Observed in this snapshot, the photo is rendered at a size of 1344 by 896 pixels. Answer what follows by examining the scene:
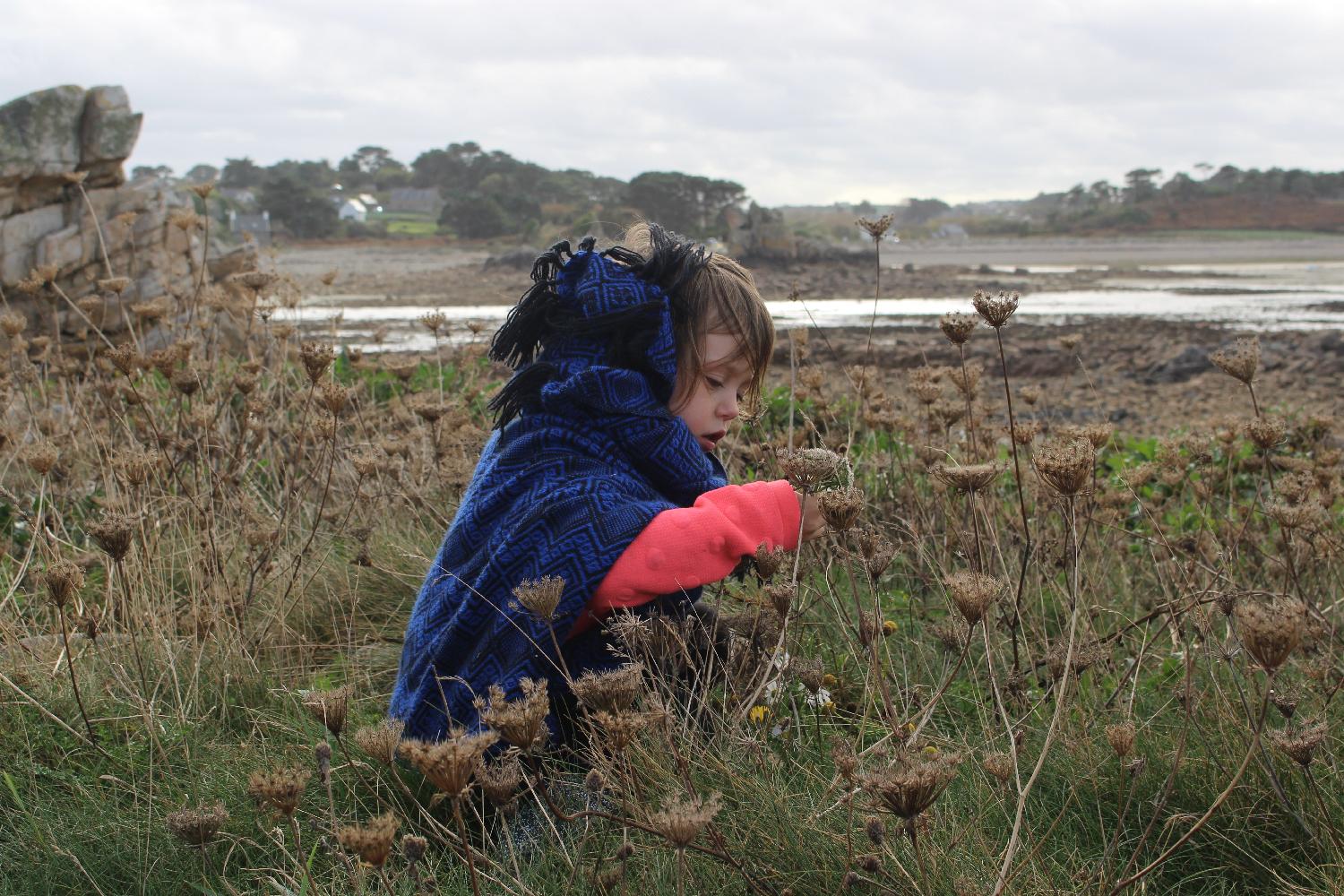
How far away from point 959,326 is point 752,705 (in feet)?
3.32

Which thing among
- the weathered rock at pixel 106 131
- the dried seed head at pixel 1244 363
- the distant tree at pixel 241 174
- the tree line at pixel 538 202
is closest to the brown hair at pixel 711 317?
the dried seed head at pixel 1244 363

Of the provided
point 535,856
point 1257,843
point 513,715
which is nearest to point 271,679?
point 535,856

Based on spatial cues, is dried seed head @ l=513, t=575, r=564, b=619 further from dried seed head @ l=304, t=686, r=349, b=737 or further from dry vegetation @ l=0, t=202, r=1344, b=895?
dried seed head @ l=304, t=686, r=349, b=737

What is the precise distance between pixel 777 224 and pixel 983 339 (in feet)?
53.2

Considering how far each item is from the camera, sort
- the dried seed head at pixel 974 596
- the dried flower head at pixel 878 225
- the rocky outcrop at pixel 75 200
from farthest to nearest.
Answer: the rocky outcrop at pixel 75 200 < the dried flower head at pixel 878 225 < the dried seed head at pixel 974 596

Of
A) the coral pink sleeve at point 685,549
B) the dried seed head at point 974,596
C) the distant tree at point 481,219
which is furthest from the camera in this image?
the distant tree at point 481,219

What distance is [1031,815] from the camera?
251 cm

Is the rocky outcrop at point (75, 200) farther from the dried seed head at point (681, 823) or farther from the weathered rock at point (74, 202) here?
the dried seed head at point (681, 823)

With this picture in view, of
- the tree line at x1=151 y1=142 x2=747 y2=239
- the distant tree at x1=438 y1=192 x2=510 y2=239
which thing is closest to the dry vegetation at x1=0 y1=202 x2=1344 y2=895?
the tree line at x1=151 y1=142 x2=747 y2=239

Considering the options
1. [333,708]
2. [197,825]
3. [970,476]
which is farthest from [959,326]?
[197,825]

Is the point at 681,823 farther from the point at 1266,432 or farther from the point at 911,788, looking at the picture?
the point at 1266,432

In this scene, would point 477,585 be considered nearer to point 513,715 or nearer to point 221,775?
point 221,775

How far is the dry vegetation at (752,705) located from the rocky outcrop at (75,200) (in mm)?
4883

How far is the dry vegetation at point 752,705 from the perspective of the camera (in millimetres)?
2021
